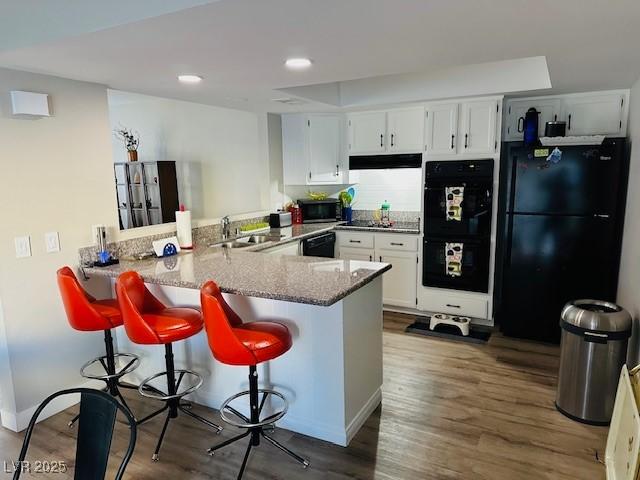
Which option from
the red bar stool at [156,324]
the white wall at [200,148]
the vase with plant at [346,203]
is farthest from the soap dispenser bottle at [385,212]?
the red bar stool at [156,324]

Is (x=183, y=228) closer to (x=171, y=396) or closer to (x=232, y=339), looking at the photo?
(x=171, y=396)

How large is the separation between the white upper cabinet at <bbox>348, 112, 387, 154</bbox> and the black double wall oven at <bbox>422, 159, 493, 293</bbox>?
711 millimetres

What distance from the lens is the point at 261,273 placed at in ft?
8.78

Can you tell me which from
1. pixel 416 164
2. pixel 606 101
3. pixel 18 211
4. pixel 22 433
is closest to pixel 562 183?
pixel 606 101

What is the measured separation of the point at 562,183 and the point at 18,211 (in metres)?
3.88

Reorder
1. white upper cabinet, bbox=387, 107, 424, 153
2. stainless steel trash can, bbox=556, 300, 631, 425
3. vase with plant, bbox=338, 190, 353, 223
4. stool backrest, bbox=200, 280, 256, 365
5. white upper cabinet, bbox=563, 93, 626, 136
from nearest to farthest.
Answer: stool backrest, bbox=200, 280, 256, 365 → stainless steel trash can, bbox=556, 300, 631, 425 → white upper cabinet, bbox=563, 93, 626, 136 → white upper cabinet, bbox=387, 107, 424, 153 → vase with plant, bbox=338, 190, 353, 223

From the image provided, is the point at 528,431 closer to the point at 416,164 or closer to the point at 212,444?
the point at 212,444

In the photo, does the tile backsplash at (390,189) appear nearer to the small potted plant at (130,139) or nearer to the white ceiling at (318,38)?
the white ceiling at (318,38)

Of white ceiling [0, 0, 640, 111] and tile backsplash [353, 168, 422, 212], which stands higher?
white ceiling [0, 0, 640, 111]

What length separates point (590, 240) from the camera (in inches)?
139

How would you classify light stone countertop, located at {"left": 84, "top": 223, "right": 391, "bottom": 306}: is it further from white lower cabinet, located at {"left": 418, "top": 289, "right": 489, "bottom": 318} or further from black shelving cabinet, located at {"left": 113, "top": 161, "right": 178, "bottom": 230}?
black shelving cabinet, located at {"left": 113, "top": 161, "right": 178, "bottom": 230}

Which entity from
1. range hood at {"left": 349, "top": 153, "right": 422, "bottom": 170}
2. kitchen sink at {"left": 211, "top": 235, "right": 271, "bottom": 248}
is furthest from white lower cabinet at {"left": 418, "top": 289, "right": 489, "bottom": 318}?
kitchen sink at {"left": 211, "top": 235, "right": 271, "bottom": 248}

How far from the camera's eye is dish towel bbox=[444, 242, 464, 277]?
4.17 m

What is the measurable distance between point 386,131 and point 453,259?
1.49 meters
